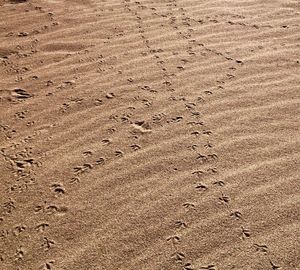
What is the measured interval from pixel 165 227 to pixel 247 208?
51 cm

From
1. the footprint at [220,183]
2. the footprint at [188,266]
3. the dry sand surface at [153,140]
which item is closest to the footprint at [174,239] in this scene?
the dry sand surface at [153,140]

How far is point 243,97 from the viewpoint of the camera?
3.63 m

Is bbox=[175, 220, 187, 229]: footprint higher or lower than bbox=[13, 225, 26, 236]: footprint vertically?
higher

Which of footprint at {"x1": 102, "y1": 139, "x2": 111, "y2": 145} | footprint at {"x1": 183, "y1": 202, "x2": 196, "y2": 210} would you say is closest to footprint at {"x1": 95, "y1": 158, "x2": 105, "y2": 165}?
footprint at {"x1": 102, "y1": 139, "x2": 111, "y2": 145}

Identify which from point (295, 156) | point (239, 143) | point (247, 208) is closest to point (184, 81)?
point (239, 143)

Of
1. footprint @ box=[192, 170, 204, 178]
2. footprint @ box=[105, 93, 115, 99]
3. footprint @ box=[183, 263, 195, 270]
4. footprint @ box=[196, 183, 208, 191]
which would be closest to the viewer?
footprint @ box=[183, 263, 195, 270]

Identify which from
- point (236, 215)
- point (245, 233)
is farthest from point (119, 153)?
point (245, 233)

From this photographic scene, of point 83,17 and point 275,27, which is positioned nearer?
point 275,27

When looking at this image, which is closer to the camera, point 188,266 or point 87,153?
point 188,266

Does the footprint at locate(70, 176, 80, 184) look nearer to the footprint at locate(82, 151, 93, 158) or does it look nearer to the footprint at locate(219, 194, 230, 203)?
the footprint at locate(82, 151, 93, 158)

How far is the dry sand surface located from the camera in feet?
8.18

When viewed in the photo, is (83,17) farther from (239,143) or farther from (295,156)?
(295,156)

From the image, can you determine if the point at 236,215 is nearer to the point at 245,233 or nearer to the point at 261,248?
the point at 245,233

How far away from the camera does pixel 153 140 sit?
3252 millimetres
